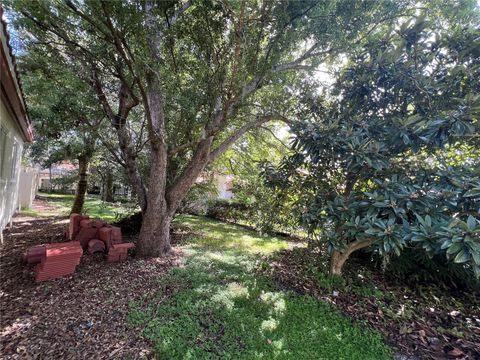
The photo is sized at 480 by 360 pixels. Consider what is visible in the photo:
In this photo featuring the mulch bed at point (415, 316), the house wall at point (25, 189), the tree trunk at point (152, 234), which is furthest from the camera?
the house wall at point (25, 189)

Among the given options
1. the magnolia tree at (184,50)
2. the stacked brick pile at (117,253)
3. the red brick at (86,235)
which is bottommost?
the stacked brick pile at (117,253)

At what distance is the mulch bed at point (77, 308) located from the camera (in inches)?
97.5

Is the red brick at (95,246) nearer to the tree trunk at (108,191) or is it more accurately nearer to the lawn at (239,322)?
the lawn at (239,322)

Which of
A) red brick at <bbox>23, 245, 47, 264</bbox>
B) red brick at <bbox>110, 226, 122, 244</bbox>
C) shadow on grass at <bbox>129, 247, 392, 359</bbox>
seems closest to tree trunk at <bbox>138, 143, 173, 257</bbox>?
red brick at <bbox>110, 226, 122, 244</bbox>

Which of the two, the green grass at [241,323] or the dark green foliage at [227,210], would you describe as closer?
the green grass at [241,323]

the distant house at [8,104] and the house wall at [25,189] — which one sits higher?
the distant house at [8,104]

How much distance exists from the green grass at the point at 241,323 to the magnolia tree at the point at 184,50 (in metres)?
1.90

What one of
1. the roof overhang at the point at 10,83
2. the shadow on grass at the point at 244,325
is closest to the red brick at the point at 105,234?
the shadow on grass at the point at 244,325

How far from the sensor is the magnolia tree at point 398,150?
2.86 m

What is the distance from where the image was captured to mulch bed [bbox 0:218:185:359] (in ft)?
8.13

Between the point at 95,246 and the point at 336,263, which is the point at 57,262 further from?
the point at 336,263

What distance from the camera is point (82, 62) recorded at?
4.64 metres

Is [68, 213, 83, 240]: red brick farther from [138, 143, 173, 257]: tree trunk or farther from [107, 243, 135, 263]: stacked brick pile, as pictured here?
[138, 143, 173, 257]: tree trunk

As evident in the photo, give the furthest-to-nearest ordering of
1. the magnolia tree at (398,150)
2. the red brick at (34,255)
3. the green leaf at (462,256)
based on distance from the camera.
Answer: the red brick at (34,255), the magnolia tree at (398,150), the green leaf at (462,256)
